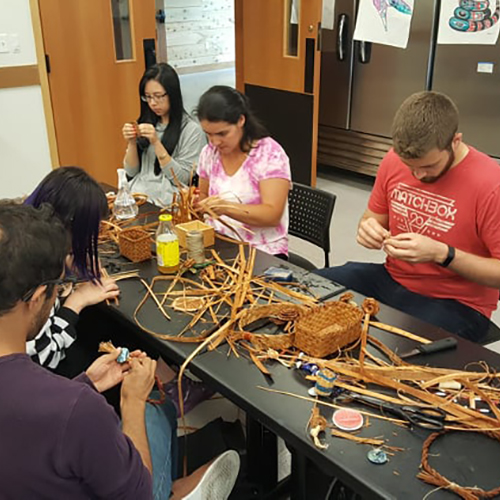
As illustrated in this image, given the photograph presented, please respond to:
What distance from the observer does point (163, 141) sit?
3031mm

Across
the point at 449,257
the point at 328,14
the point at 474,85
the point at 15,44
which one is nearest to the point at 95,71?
the point at 15,44

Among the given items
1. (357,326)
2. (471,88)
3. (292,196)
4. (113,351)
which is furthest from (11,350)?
(471,88)

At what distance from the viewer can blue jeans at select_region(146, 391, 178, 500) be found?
1510 mm

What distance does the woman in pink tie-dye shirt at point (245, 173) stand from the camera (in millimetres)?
2363

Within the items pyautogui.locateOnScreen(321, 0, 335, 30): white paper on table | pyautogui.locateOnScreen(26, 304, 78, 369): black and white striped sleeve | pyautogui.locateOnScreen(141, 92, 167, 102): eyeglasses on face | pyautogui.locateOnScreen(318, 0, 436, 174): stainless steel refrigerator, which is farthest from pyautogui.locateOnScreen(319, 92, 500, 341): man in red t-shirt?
pyautogui.locateOnScreen(321, 0, 335, 30): white paper on table

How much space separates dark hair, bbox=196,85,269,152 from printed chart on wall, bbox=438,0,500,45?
2220 millimetres

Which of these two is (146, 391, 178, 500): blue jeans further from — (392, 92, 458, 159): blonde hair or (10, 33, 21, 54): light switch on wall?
(10, 33, 21, 54): light switch on wall

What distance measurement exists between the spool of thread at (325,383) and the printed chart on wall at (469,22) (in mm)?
3303

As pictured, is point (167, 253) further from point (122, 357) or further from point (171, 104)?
point (171, 104)

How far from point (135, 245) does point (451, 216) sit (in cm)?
107

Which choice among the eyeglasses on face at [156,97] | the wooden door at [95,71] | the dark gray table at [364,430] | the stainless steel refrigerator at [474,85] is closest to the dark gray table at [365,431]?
the dark gray table at [364,430]

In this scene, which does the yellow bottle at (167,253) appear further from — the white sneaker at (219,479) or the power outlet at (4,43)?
the power outlet at (4,43)

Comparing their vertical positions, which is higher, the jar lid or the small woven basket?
the small woven basket

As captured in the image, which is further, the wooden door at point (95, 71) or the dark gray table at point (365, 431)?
the wooden door at point (95, 71)
